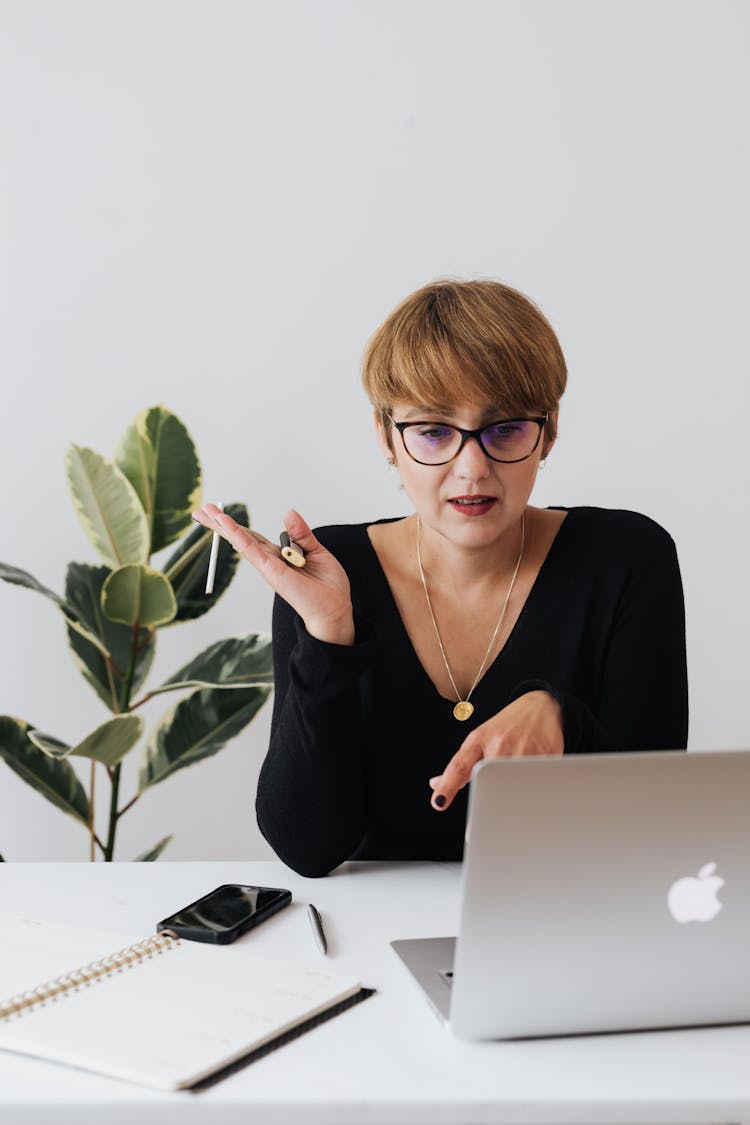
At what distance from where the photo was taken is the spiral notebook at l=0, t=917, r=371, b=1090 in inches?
31.0

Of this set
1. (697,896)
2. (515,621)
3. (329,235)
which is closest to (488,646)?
(515,621)

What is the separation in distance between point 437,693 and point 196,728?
87 cm

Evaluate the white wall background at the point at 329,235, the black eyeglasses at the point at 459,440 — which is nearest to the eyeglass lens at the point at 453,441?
the black eyeglasses at the point at 459,440

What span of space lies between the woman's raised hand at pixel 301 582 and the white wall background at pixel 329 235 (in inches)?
51.4

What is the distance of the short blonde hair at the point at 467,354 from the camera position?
1.40m

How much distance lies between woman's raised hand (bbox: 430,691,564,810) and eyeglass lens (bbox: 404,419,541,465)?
346 mm

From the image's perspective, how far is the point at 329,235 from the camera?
8.53 ft

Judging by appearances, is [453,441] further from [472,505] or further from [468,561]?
[468,561]

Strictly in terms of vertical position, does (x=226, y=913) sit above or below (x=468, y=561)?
below

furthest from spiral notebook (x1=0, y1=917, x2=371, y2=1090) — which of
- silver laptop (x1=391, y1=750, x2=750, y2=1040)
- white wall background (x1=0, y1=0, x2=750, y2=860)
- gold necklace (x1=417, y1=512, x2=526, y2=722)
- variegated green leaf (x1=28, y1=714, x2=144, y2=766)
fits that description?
white wall background (x1=0, y1=0, x2=750, y2=860)

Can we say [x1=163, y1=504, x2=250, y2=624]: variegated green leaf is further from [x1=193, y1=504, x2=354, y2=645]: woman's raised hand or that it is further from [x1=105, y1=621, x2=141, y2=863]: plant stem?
[x1=193, y1=504, x2=354, y2=645]: woman's raised hand

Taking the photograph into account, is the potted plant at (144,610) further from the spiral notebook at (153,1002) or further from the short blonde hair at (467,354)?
the spiral notebook at (153,1002)

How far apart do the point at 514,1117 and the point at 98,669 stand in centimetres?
171

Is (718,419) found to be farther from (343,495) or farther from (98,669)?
(98,669)
